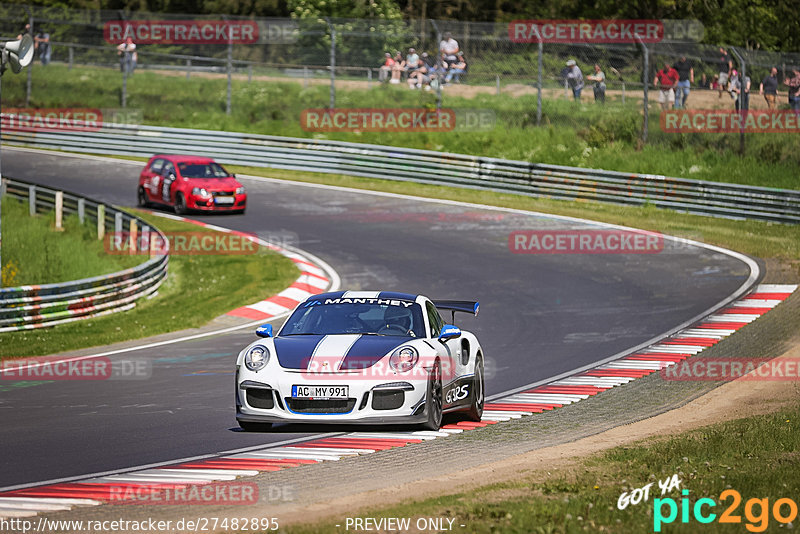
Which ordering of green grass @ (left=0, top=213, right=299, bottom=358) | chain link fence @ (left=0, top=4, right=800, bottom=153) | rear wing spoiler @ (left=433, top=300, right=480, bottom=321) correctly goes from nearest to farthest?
rear wing spoiler @ (left=433, top=300, right=480, bottom=321) → green grass @ (left=0, top=213, right=299, bottom=358) → chain link fence @ (left=0, top=4, right=800, bottom=153)

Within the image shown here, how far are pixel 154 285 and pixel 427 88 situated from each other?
17.1 m

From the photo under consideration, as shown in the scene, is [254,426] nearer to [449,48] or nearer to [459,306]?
[459,306]

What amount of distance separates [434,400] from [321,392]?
112cm

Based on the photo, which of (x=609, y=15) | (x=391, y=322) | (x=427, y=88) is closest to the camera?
(x=391, y=322)

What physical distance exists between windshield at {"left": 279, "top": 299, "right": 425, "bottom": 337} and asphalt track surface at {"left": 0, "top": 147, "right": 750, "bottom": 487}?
3.27 feet

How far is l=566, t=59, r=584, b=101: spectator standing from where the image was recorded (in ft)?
110

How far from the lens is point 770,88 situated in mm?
29969

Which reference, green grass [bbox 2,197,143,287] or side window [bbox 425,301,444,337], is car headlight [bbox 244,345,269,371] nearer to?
side window [bbox 425,301,444,337]

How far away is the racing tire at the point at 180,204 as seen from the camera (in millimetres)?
29609

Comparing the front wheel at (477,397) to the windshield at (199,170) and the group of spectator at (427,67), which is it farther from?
the group of spectator at (427,67)

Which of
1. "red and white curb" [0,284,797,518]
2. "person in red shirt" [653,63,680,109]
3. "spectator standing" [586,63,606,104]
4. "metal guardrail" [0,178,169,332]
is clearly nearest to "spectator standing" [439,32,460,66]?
"spectator standing" [586,63,606,104]

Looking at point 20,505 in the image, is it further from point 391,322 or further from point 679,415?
point 679,415

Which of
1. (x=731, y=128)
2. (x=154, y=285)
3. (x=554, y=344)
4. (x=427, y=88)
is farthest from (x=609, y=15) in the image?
(x=554, y=344)

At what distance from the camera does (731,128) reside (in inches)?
1244
